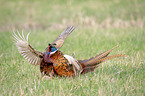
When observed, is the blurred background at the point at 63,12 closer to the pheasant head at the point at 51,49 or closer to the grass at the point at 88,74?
the grass at the point at 88,74

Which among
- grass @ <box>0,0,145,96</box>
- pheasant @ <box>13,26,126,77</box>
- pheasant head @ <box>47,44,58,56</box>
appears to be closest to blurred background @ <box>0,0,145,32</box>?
grass @ <box>0,0,145,96</box>

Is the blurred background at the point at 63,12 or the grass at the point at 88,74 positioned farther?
the blurred background at the point at 63,12

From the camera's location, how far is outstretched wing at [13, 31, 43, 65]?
3.46 meters

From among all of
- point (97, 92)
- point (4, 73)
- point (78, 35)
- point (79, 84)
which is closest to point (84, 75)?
point (79, 84)

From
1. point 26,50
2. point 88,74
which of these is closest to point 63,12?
point 88,74

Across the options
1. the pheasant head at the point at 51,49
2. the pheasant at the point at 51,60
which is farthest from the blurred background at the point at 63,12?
the pheasant head at the point at 51,49

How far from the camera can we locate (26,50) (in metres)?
3.56

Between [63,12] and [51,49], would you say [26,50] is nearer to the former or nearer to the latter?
[51,49]

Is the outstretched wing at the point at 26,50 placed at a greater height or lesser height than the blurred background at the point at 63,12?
lesser

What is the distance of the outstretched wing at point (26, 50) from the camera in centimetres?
346

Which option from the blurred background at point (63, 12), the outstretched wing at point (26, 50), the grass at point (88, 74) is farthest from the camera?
the blurred background at point (63, 12)

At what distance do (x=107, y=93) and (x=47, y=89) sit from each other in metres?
0.91

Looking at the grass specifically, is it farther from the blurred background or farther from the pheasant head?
the pheasant head

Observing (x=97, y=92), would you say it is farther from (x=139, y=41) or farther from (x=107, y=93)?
(x=139, y=41)
